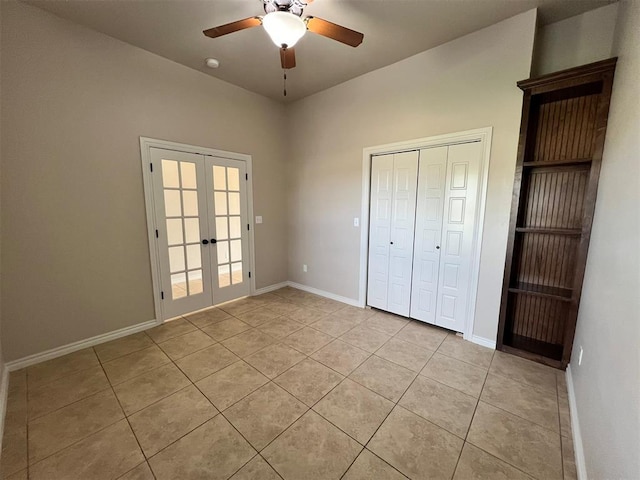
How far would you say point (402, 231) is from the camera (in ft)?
10.1

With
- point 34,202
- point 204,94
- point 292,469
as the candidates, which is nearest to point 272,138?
point 204,94

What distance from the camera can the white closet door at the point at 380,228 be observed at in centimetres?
314

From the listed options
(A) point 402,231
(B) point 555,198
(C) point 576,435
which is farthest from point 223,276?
(B) point 555,198

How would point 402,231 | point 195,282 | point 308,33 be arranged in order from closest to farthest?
point 308,33
point 402,231
point 195,282

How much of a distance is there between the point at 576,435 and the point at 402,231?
209cm

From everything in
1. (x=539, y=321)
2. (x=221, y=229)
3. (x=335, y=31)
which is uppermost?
(x=335, y=31)

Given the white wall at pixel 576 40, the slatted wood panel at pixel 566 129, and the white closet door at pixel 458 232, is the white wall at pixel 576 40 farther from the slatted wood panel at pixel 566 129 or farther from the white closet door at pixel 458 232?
the white closet door at pixel 458 232

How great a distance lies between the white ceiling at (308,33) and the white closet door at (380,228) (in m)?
1.17

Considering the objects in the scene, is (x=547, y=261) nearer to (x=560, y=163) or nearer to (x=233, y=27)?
(x=560, y=163)

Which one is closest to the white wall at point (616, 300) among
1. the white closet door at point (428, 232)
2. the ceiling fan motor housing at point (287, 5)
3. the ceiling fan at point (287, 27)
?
the white closet door at point (428, 232)

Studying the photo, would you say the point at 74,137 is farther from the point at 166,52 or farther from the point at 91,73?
the point at 166,52

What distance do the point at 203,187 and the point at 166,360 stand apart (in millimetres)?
2018

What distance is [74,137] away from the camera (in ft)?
7.63

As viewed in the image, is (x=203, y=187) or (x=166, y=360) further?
(x=203, y=187)
